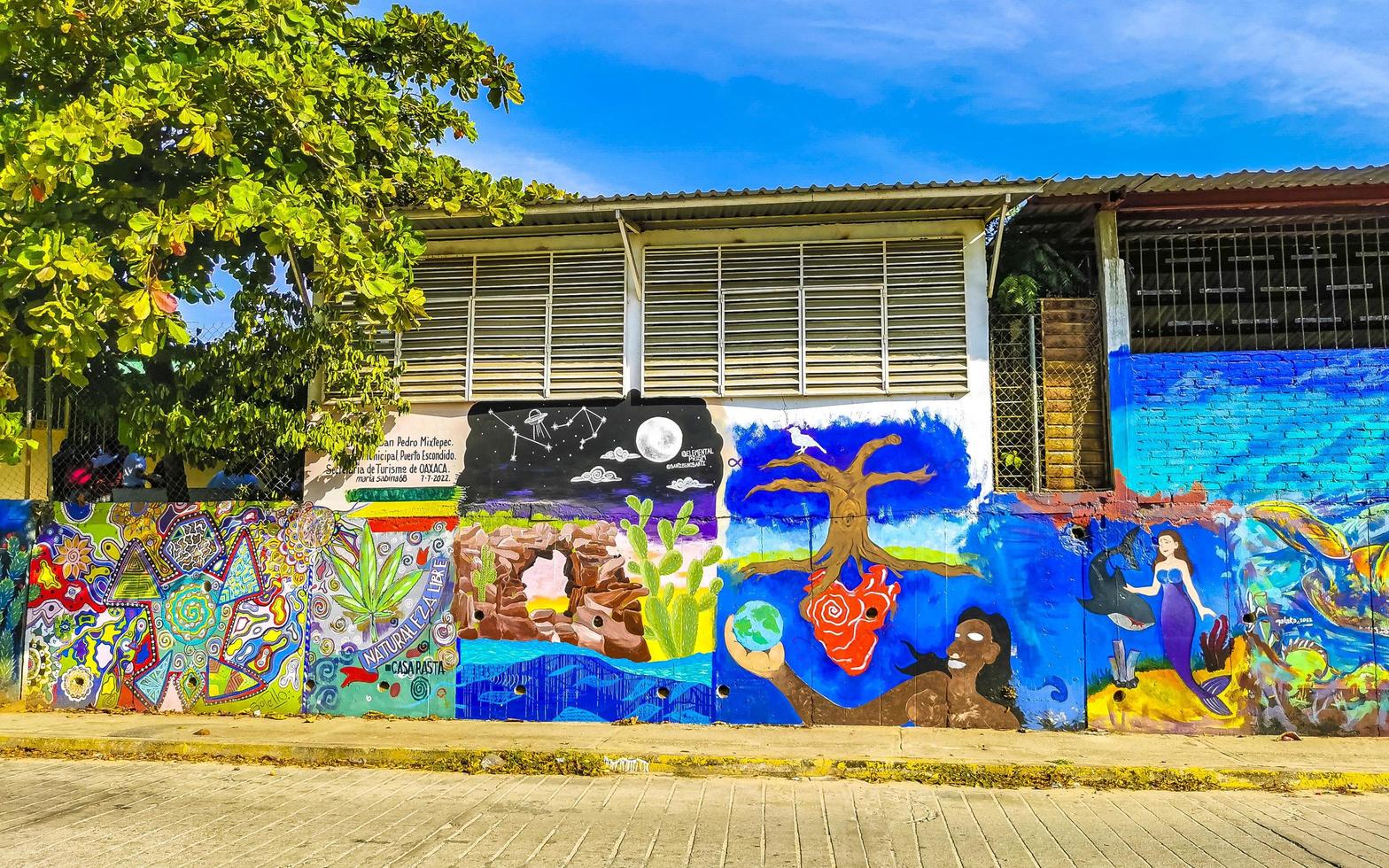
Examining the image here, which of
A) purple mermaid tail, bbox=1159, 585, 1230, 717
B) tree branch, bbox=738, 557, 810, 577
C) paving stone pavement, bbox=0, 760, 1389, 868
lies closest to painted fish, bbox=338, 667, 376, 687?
paving stone pavement, bbox=0, 760, 1389, 868

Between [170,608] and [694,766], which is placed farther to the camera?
[170,608]

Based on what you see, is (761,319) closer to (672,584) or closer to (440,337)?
(672,584)

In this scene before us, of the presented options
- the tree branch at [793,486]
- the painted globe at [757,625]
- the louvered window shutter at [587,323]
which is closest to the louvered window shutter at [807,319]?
the louvered window shutter at [587,323]

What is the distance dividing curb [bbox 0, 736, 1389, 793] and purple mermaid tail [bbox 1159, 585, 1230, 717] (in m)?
1.23

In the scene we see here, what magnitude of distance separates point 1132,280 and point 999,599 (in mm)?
3277

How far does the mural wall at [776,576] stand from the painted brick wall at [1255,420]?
2 cm

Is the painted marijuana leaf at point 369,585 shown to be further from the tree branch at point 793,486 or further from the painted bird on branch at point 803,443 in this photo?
the painted bird on branch at point 803,443

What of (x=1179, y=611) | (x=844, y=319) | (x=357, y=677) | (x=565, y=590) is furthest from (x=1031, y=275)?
(x=357, y=677)

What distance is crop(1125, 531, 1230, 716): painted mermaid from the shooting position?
8.16 meters

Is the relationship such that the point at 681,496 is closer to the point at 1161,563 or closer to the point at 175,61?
the point at 1161,563

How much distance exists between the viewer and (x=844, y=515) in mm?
8719

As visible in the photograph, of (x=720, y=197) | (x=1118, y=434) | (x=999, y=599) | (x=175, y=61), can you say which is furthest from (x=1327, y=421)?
(x=175, y=61)

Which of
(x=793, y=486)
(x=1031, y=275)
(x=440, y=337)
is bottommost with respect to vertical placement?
(x=793, y=486)

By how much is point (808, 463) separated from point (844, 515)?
1.84 feet
